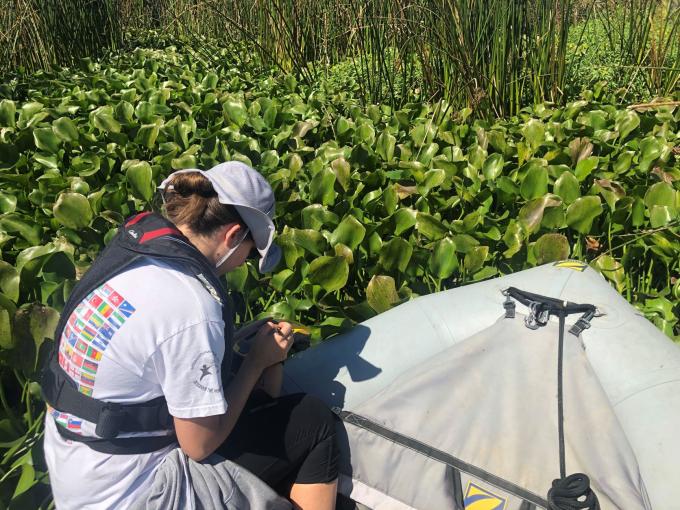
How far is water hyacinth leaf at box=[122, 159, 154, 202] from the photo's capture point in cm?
276

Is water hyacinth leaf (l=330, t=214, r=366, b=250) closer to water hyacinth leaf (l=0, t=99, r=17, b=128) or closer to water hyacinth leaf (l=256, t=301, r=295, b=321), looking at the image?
water hyacinth leaf (l=256, t=301, r=295, b=321)

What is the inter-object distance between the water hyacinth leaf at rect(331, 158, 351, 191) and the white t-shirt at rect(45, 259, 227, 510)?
1599 millimetres

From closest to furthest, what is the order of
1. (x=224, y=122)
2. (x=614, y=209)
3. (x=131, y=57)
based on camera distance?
(x=614, y=209) < (x=224, y=122) < (x=131, y=57)

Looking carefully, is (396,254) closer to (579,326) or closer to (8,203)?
(579,326)

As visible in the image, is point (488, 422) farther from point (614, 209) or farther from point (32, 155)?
point (32, 155)

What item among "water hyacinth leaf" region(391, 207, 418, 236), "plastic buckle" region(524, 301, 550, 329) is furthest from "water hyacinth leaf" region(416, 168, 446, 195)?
"plastic buckle" region(524, 301, 550, 329)

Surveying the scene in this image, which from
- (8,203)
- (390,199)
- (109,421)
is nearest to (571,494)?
(109,421)

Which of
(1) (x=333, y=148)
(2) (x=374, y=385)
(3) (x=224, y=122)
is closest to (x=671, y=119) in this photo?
(1) (x=333, y=148)

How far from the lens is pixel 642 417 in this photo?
160 centimetres

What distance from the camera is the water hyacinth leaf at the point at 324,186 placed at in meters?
2.76

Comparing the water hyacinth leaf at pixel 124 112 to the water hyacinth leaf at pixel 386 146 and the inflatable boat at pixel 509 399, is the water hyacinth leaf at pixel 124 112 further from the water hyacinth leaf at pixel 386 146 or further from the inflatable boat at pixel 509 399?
the inflatable boat at pixel 509 399

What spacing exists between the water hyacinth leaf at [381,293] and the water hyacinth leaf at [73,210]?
3.53 ft

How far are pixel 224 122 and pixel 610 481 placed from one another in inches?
111

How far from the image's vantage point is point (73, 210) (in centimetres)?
253
